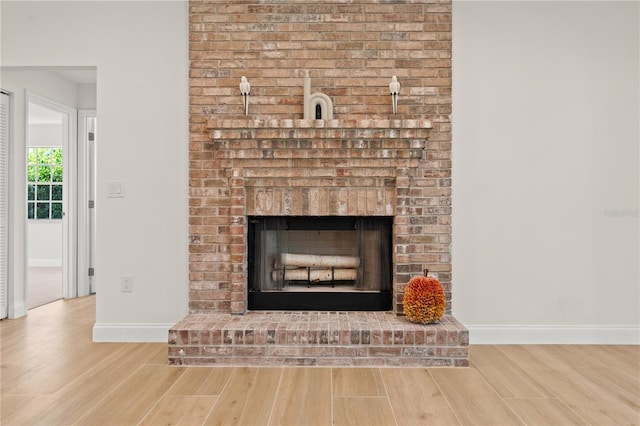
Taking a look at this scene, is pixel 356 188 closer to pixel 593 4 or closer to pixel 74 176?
pixel 593 4

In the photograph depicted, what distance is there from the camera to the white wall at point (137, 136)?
3.25m

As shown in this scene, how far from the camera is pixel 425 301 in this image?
113 inches

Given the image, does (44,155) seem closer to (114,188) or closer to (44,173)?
(44,173)

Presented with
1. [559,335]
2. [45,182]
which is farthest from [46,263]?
[559,335]

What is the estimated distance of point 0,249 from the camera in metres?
3.92

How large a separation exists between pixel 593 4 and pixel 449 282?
6.98 feet

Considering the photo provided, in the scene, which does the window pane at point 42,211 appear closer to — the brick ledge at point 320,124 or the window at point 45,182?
the window at point 45,182

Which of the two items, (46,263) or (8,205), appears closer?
(8,205)

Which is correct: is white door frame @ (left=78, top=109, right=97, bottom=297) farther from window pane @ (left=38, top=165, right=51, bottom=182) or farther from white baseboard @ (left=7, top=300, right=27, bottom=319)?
window pane @ (left=38, top=165, right=51, bottom=182)

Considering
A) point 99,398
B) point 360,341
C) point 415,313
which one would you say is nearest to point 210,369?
point 99,398

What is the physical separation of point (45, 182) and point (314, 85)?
20.8ft

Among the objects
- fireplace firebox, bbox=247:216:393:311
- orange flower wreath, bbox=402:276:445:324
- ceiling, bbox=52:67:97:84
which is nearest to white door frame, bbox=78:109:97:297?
ceiling, bbox=52:67:97:84

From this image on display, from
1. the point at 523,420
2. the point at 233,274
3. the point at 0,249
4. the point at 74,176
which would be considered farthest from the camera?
the point at 74,176

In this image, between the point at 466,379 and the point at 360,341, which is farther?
the point at 360,341
